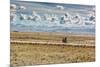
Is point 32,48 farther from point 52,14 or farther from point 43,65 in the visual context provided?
point 52,14

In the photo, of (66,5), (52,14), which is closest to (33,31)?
(52,14)

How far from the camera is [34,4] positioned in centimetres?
227

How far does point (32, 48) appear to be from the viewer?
2252 millimetres

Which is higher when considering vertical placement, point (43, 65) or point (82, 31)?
point (82, 31)

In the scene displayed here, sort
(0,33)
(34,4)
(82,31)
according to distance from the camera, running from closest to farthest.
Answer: (0,33) < (34,4) < (82,31)

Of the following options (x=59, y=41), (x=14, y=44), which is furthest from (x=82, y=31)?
(x=14, y=44)

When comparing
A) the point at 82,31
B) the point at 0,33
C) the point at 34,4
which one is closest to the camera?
the point at 0,33

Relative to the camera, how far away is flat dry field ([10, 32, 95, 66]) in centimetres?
220

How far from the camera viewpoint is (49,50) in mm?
2309

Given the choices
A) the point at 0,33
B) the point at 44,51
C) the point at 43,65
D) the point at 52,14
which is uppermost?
the point at 52,14

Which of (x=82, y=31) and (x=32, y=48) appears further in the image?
(x=82, y=31)

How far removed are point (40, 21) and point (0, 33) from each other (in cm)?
45

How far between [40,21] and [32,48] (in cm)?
31

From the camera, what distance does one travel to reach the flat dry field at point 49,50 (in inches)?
86.5
